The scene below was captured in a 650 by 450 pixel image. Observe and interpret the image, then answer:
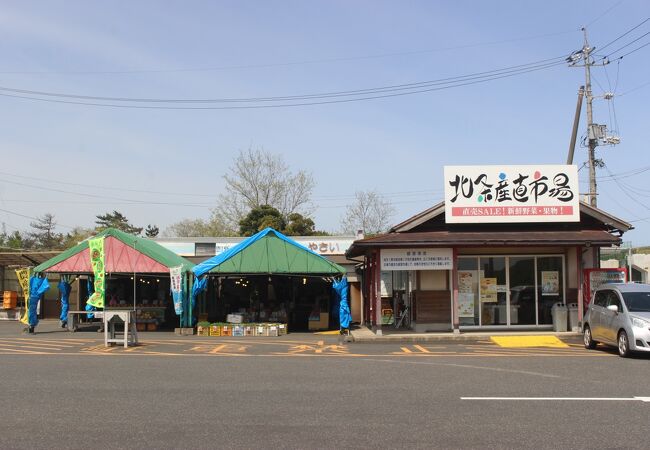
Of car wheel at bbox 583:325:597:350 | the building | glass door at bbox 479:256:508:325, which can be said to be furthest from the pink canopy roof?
car wheel at bbox 583:325:597:350

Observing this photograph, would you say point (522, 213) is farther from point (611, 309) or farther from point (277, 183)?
point (277, 183)

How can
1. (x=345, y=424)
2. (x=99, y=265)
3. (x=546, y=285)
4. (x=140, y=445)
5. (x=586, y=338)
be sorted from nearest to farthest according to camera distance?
1. (x=140, y=445)
2. (x=345, y=424)
3. (x=586, y=338)
4. (x=99, y=265)
5. (x=546, y=285)

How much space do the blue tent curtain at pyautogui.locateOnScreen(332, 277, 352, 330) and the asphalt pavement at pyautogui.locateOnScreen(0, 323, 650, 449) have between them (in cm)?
636

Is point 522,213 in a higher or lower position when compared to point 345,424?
higher

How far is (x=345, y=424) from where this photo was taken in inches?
284

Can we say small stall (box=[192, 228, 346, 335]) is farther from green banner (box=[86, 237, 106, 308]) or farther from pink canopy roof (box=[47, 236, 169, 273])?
green banner (box=[86, 237, 106, 308])

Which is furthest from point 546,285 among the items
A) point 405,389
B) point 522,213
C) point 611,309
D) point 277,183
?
point 277,183

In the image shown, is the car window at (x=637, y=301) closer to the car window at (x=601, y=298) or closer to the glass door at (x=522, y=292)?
the car window at (x=601, y=298)

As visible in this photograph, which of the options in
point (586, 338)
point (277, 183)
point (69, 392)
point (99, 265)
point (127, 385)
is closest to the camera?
point (69, 392)

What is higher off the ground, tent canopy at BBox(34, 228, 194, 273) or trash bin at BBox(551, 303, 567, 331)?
tent canopy at BBox(34, 228, 194, 273)

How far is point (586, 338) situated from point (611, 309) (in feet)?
6.74

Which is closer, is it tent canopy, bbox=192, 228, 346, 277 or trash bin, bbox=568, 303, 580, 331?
→ trash bin, bbox=568, 303, 580, 331

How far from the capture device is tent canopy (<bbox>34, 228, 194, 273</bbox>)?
74.8 feet

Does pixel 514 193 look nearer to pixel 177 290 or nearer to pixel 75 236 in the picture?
pixel 177 290
